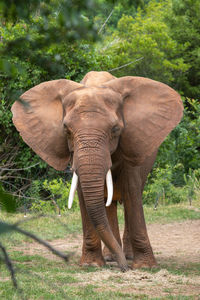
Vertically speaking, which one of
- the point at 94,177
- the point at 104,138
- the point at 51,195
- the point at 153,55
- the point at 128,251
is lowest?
the point at 51,195

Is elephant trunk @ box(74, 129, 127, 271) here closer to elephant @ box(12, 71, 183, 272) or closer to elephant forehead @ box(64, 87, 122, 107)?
elephant @ box(12, 71, 183, 272)

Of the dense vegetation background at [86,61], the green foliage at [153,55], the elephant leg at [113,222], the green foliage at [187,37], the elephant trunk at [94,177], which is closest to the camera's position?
the dense vegetation background at [86,61]

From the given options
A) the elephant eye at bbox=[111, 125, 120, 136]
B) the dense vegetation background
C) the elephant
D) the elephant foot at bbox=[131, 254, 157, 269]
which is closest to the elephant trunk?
the elephant

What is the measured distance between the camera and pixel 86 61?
1141 centimetres

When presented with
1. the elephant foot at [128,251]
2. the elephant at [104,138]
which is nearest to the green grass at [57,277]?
the elephant at [104,138]

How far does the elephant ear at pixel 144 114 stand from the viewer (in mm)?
5957

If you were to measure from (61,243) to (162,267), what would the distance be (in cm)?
204

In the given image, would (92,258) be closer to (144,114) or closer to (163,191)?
(144,114)

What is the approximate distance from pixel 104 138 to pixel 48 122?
2.91 feet

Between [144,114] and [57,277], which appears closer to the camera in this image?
[57,277]

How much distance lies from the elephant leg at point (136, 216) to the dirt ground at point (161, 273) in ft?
0.70

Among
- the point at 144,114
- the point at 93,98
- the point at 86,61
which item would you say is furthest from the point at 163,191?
the point at 93,98

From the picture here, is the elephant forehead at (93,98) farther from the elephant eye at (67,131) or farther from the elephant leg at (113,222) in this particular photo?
the elephant leg at (113,222)

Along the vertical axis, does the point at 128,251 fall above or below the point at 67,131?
below
